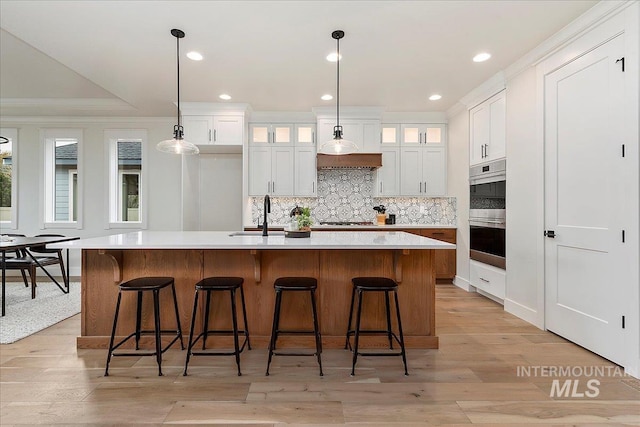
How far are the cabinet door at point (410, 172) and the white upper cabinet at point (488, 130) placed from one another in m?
0.92

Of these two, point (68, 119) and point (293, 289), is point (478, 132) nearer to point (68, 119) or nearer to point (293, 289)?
point (293, 289)

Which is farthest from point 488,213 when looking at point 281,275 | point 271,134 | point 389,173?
point 271,134

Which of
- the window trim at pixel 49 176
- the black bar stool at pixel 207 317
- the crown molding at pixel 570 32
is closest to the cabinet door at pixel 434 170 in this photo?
the crown molding at pixel 570 32

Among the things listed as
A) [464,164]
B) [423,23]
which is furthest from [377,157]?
[423,23]

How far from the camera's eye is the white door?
96.3 inches

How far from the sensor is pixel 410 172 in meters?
5.43

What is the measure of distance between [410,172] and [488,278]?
2057mm

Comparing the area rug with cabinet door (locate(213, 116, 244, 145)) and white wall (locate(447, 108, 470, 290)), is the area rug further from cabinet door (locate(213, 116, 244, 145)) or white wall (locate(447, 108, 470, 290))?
white wall (locate(447, 108, 470, 290))

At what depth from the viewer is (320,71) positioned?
373cm

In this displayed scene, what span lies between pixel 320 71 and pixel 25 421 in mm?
3757

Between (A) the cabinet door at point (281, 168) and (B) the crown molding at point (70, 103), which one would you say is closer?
(B) the crown molding at point (70, 103)

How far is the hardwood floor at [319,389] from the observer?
1.89 metres

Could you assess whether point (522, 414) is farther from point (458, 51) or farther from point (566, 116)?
point (458, 51)

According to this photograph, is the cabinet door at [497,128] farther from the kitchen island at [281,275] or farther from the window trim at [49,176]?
the window trim at [49,176]
